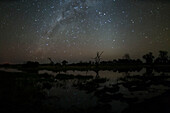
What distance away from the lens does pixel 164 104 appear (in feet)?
46.0

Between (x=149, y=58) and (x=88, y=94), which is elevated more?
(x=149, y=58)

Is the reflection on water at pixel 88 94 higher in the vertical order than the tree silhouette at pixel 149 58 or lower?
lower

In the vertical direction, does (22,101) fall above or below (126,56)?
below

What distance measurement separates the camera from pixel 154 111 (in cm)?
1245

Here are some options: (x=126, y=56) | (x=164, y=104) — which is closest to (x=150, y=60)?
(x=126, y=56)

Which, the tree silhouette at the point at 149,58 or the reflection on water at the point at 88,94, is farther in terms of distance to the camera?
the tree silhouette at the point at 149,58

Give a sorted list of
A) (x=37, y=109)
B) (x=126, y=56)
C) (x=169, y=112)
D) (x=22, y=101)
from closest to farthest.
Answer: (x=169, y=112) → (x=37, y=109) → (x=22, y=101) → (x=126, y=56)

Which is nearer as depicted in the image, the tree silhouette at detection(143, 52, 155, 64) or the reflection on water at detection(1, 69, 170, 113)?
the reflection on water at detection(1, 69, 170, 113)

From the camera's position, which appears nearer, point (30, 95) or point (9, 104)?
point (9, 104)

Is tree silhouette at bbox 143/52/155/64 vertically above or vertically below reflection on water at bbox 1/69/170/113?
above

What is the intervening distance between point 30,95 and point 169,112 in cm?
1514

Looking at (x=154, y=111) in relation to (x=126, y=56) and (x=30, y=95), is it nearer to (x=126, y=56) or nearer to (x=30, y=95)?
(x=30, y=95)

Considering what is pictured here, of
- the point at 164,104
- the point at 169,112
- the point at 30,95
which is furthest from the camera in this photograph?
the point at 30,95

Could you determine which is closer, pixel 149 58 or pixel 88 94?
pixel 88 94
